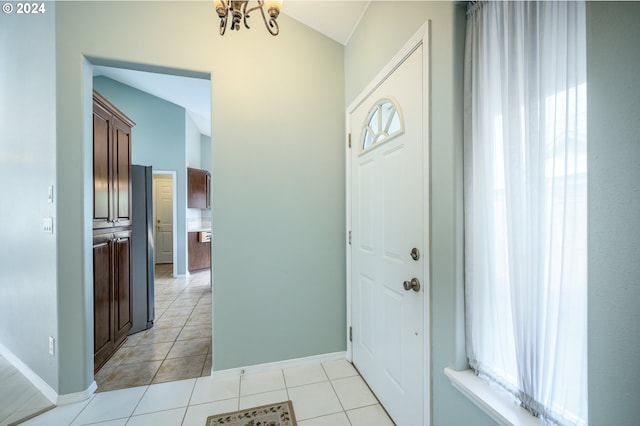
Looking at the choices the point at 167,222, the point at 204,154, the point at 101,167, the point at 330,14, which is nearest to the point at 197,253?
the point at 167,222

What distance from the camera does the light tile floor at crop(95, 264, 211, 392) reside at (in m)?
2.15

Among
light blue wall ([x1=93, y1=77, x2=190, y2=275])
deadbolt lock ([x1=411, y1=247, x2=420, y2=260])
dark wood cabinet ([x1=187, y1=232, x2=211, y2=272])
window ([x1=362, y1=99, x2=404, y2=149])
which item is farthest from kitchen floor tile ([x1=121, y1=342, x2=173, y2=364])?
dark wood cabinet ([x1=187, y1=232, x2=211, y2=272])

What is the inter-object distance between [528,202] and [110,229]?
3060 mm

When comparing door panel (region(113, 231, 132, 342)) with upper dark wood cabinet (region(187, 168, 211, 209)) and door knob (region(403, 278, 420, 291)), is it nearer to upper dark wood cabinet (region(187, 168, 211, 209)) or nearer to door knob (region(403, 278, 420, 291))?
door knob (region(403, 278, 420, 291))

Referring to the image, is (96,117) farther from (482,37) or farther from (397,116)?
(482,37)

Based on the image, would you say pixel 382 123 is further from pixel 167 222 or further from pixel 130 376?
pixel 167 222

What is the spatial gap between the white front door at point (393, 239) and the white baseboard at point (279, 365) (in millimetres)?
251

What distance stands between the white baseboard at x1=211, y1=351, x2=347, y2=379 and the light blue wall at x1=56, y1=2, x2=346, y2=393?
0.06 metres

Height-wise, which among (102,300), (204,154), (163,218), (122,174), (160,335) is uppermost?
(204,154)

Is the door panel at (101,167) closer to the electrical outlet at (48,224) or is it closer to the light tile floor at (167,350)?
the electrical outlet at (48,224)

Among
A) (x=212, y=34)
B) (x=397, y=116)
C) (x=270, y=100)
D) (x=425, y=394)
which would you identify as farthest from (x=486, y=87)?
(x=212, y=34)

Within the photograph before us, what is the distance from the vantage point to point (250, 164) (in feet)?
7.17

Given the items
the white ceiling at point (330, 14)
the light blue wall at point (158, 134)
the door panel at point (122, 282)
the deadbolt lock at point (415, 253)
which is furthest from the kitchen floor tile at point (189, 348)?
the light blue wall at point (158, 134)

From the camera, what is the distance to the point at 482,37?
1104mm
